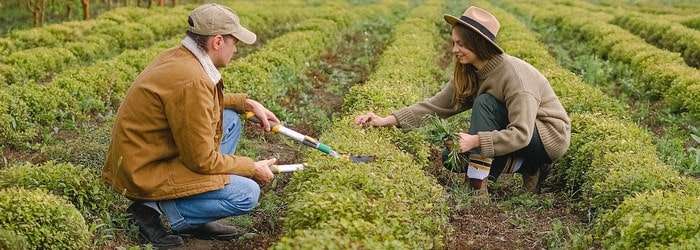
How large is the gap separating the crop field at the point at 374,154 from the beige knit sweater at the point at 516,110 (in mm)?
197

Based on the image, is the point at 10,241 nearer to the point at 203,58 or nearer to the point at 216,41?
the point at 203,58

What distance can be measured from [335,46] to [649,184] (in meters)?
11.0

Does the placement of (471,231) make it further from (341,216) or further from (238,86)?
(238,86)

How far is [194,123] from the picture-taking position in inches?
180

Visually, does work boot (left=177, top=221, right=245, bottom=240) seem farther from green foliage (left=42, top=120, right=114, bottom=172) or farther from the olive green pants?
the olive green pants

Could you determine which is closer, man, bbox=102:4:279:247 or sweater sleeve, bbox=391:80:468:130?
man, bbox=102:4:279:247

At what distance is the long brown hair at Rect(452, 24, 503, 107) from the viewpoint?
579 cm

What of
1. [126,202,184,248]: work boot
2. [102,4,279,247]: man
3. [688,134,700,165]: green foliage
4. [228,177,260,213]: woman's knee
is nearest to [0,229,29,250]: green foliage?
[102,4,279,247]: man

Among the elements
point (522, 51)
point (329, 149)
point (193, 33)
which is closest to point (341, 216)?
point (329, 149)

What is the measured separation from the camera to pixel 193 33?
4.78m

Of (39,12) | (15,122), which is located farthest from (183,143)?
(39,12)

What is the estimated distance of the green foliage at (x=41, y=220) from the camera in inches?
171

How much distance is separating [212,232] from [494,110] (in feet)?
7.19

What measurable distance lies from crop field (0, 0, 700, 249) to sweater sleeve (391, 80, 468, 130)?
9cm
